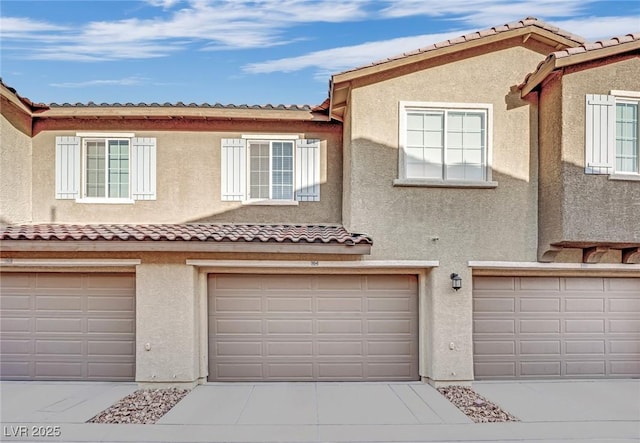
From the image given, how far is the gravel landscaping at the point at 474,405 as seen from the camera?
695 cm

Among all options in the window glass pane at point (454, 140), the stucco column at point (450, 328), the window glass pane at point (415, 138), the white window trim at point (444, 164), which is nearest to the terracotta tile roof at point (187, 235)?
the white window trim at point (444, 164)

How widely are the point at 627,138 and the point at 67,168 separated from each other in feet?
44.2

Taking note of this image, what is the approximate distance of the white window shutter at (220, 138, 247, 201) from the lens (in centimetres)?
1017

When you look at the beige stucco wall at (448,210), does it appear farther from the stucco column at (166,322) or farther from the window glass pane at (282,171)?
the stucco column at (166,322)

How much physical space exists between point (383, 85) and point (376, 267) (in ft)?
13.6

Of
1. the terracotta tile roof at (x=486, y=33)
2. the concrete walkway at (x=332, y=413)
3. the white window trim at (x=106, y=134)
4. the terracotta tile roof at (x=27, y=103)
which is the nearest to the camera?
the concrete walkway at (x=332, y=413)

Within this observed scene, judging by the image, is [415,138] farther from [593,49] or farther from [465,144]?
[593,49]

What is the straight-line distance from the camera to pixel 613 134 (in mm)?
7961

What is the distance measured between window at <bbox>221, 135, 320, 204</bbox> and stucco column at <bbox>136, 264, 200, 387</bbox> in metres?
2.70

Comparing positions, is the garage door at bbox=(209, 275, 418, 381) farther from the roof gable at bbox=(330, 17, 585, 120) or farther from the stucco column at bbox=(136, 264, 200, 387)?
the roof gable at bbox=(330, 17, 585, 120)

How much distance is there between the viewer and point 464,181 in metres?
8.59

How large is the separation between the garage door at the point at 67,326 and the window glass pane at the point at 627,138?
439 inches

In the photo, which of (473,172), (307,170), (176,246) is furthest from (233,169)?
(473,172)

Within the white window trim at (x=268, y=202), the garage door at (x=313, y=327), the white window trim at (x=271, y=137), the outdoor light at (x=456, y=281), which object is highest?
the white window trim at (x=271, y=137)
